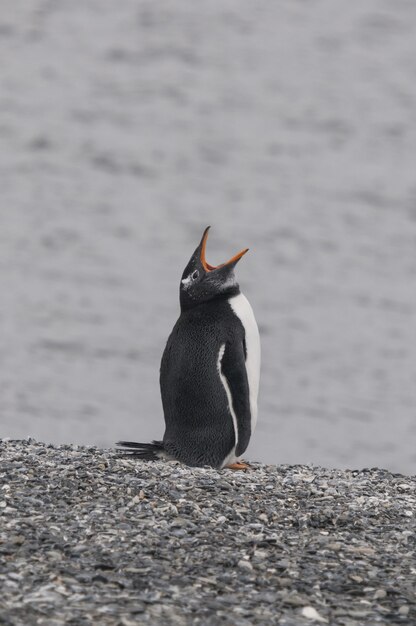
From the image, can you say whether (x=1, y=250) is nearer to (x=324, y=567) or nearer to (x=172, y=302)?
(x=172, y=302)

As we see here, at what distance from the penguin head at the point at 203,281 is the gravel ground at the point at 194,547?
121 cm

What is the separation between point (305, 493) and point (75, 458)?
4.13 ft

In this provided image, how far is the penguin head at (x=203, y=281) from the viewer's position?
8133mm

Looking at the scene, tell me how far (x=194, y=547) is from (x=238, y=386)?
223 centimetres

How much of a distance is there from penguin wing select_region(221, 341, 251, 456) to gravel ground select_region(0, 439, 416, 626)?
733mm

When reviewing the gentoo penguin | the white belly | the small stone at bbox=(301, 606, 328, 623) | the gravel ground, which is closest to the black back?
the gentoo penguin

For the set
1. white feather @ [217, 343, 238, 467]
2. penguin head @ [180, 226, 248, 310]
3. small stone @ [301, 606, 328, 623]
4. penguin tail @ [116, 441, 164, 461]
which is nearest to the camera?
small stone @ [301, 606, 328, 623]

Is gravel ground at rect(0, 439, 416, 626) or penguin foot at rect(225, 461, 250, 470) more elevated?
penguin foot at rect(225, 461, 250, 470)

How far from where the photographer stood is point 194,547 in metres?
5.87

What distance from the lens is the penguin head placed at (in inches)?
320

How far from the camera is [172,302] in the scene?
4656 cm

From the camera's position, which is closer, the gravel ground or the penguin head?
the gravel ground

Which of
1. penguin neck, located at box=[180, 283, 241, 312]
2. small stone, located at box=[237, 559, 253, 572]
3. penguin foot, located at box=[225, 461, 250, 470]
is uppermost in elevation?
penguin neck, located at box=[180, 283, 241, 312]

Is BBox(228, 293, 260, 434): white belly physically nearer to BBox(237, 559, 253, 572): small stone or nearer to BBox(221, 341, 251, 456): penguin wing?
BBox(221, 341, 251, 456): penguin wing
